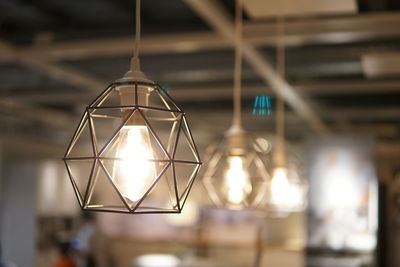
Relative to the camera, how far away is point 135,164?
3.91 ft

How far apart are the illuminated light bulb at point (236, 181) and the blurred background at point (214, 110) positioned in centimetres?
53

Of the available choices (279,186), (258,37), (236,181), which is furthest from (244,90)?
(236,181)

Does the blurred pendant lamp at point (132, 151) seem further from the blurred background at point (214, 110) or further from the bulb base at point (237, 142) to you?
the blurred background at point (214, 110)

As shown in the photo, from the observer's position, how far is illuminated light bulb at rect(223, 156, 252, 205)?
232 centimetres

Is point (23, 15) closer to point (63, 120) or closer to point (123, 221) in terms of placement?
point (63, 120)

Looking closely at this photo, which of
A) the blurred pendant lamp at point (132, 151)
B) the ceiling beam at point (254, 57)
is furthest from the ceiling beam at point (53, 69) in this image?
the blurred pendant lamp at point (132, 151)

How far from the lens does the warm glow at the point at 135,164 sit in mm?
1190

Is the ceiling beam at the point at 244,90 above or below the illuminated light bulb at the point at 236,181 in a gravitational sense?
above

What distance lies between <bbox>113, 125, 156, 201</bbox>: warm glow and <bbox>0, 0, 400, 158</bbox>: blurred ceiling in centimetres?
211

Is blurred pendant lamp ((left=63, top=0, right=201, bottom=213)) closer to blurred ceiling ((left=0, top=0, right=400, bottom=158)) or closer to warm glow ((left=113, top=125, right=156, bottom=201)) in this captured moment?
warm glow ((left=113, top=125, right=156, bottom=201))

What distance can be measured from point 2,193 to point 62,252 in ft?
7.50

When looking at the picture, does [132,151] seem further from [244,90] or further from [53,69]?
[244,90]

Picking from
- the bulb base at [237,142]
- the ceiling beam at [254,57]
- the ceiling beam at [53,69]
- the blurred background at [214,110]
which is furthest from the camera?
the ceiling beam at [53,69]

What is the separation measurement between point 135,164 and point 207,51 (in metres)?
3.96
